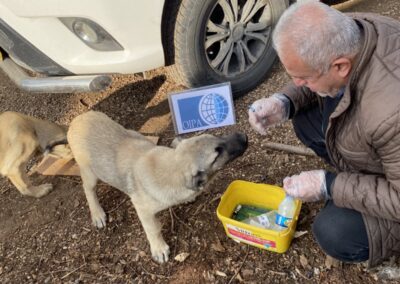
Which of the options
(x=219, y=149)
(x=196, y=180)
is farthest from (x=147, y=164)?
(x=219, y=149)

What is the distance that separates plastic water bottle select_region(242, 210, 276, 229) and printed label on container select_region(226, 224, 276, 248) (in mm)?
Result: 109

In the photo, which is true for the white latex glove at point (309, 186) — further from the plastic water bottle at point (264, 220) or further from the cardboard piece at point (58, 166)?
the cardboard piece at point (58, 166)

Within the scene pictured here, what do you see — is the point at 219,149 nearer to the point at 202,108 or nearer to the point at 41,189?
the point at 202,108

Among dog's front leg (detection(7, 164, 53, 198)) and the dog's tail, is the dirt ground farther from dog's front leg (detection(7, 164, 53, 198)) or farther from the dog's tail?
the dog's tail

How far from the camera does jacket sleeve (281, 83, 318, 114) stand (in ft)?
11.0

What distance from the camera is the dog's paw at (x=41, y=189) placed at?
4320mm

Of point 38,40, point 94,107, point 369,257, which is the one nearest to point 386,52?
point 369,257

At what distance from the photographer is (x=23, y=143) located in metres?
4.24

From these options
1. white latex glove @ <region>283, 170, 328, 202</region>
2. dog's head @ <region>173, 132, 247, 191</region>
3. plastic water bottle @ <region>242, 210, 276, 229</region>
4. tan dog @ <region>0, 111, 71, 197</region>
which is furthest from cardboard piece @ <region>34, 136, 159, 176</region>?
white latex glove @ <region>283, 170, 328, 202</region>

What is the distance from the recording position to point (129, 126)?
502cm

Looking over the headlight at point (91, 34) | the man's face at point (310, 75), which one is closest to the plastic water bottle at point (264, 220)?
the man's face at point (310, 75)

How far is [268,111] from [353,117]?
890 millimetres

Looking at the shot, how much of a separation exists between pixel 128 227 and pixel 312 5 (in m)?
2.46

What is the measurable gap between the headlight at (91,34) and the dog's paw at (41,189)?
1.45 meters
